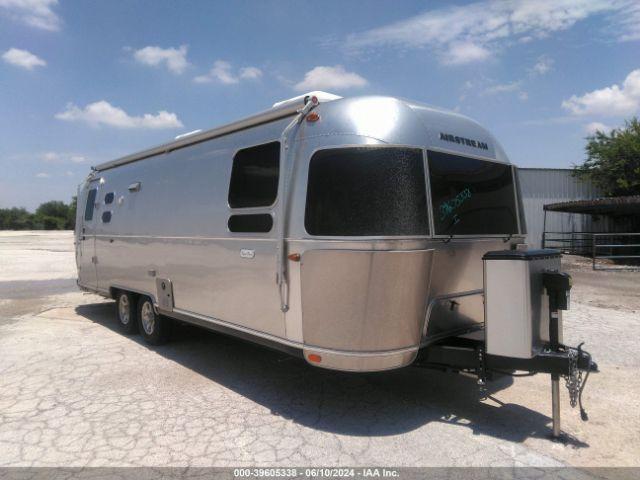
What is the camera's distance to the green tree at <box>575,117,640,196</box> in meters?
24.0

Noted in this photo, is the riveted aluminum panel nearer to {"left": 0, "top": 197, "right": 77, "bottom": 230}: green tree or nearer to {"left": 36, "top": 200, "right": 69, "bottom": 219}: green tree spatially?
{"left": 0, "top": 197, "right": 77, "bottom": 230}: green tree

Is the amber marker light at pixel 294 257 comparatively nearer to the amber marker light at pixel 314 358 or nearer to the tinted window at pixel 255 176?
the tinted window at pixel 255 176

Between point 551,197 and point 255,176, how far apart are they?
22.2m

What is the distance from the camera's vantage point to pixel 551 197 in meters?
24.1

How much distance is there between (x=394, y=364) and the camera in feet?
13.8

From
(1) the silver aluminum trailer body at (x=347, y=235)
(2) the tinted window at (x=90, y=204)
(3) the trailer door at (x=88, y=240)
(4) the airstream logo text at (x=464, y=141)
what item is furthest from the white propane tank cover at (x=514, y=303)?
(2) the tinted window at (x=90, y=204)

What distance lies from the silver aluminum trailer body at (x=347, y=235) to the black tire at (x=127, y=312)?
7.31 feet

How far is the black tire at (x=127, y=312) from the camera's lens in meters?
7.80

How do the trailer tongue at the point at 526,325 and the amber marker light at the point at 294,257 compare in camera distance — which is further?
the amber marker light at the point at 294,257

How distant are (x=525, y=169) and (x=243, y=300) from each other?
69.9 ft

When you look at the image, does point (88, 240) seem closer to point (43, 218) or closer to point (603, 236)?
point (603, 236)

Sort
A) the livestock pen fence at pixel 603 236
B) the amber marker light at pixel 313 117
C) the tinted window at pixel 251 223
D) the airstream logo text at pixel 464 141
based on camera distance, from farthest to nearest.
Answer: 1. the livestock pen fence at pixel 603 236
2. the tinted window at pixel 251 223
3. the airstream logo text at pixel 464 141
4. the amber marker light at pixel 313 117

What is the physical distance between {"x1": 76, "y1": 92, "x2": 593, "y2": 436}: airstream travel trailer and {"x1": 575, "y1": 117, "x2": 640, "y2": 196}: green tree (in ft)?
72.7

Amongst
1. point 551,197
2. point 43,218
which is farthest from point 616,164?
point 43,218
